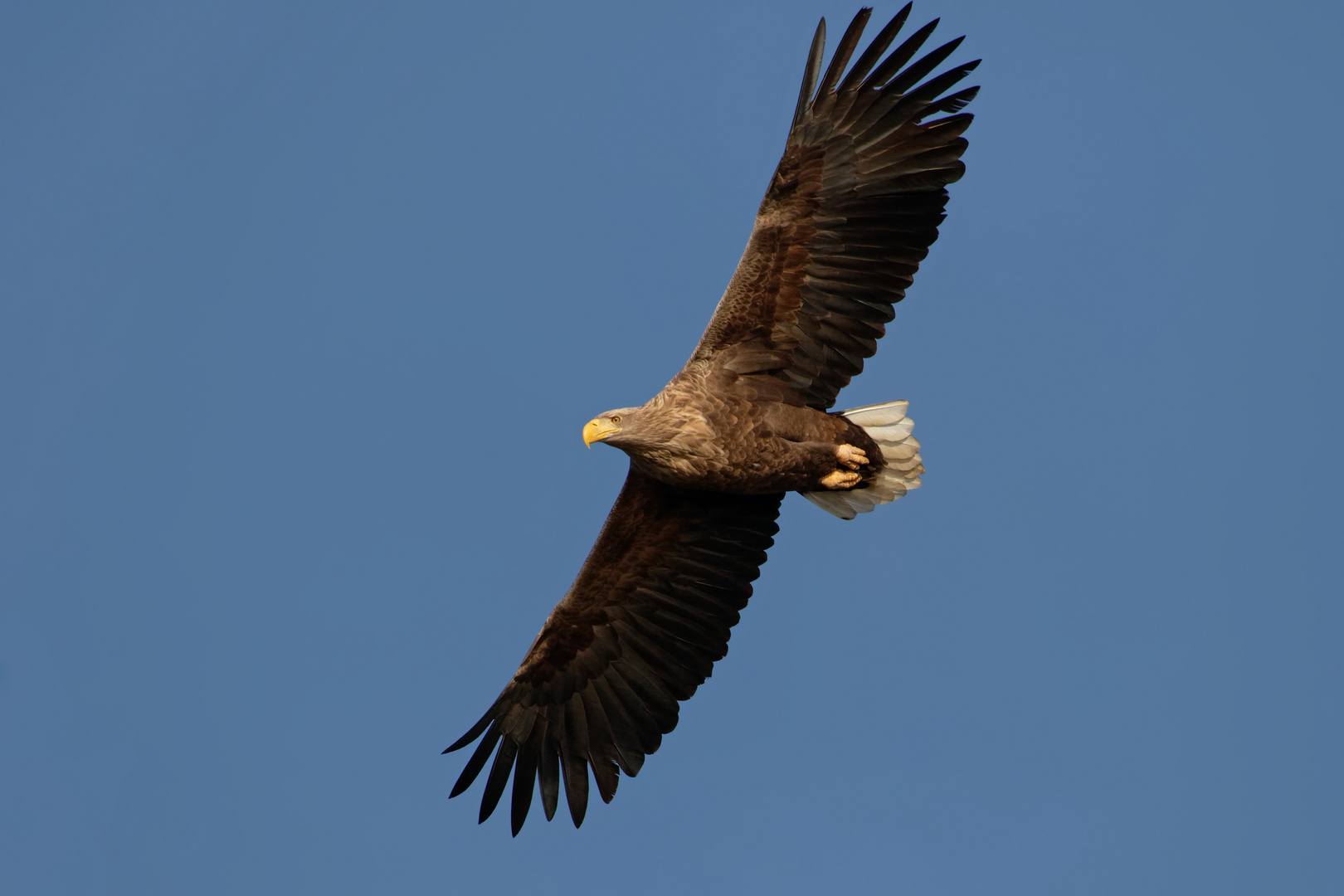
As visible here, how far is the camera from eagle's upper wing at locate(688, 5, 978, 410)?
31.6 ft

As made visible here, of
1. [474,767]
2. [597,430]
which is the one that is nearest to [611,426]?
[597,430]

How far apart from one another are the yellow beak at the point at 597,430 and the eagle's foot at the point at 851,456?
153cm

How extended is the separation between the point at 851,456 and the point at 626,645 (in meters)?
2.15

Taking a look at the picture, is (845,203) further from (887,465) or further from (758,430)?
(887,465)

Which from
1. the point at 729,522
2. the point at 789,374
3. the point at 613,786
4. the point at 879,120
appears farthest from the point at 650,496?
the point at 879,120

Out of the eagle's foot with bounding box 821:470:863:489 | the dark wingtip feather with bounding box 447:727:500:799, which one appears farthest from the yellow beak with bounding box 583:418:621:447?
the dark wingtip feather with bounding box 447:727:500:799

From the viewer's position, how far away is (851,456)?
32.8ft

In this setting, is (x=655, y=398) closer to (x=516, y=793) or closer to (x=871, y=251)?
(x=871, y=251)

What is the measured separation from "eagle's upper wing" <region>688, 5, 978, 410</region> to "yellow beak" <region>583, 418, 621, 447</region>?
73 cm

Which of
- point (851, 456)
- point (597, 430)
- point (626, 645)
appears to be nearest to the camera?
point (597, 430)

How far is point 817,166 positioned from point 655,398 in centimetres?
178

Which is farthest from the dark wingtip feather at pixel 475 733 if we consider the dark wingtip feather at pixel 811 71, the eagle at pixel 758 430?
the dark wingtip feather at pixel 811 71

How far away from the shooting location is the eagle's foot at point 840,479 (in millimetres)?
10023

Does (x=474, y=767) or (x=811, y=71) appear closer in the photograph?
(x=811, y=71)
